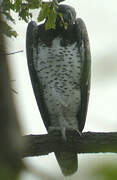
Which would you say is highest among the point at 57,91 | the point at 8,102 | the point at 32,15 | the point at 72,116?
the point at 8,102

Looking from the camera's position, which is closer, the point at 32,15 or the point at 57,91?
the point at 32,15

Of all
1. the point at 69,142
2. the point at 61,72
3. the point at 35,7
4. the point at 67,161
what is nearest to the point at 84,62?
the point at 61,72

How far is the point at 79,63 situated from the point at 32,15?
9.31 feet

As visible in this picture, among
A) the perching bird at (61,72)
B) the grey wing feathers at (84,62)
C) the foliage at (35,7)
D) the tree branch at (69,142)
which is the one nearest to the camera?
the foliage at (35,7)

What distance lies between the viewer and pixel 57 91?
5777 mm

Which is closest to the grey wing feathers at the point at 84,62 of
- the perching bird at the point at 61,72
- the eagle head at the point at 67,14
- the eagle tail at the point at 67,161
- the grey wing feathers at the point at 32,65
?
the perching bird at the point at 61,72

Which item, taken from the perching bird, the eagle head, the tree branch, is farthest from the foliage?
the eagle head

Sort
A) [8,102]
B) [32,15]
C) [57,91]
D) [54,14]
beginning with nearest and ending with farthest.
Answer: [8,102], [54,14], [32,15], [57,91]

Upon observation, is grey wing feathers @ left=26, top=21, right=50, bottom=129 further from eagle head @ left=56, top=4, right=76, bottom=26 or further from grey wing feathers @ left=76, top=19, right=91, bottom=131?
grey wing feathers @ left=76, top=19, right=91, bottom=131

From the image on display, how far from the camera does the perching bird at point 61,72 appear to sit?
577 cm

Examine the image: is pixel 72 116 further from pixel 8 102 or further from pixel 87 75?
pixel 8 102

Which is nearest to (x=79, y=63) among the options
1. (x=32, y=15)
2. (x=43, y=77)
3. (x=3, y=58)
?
(x=43, y=77)

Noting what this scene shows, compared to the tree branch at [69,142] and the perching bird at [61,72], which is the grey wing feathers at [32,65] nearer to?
the perching bird at [61,72]

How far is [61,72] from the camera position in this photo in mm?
5746
